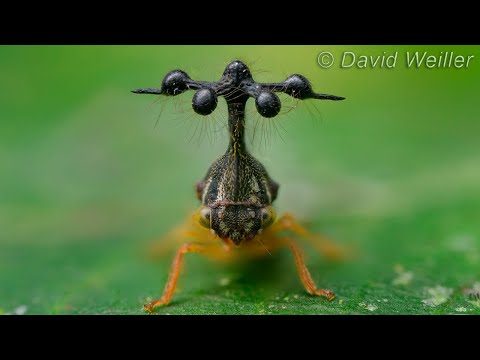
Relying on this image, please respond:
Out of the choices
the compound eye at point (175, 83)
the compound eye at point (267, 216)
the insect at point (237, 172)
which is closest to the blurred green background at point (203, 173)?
the insect at point (237, 172)

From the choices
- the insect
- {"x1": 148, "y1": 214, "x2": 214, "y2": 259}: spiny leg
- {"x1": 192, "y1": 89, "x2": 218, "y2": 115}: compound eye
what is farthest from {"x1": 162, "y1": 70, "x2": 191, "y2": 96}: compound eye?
{"x1": 148, "y1": 214, "x2": 214, "y2": 259}: spiny leg

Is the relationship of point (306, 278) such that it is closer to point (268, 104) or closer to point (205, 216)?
point (205, 216)

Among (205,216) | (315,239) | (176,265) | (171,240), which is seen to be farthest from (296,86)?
(171,240)

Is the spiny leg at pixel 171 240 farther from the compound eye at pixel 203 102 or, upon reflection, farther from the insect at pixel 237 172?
the compound eye at pixel 203 102

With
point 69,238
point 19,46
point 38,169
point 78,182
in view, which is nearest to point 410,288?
point 69,238

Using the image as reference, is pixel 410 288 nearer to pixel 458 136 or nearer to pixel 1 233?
pixel 458 136
